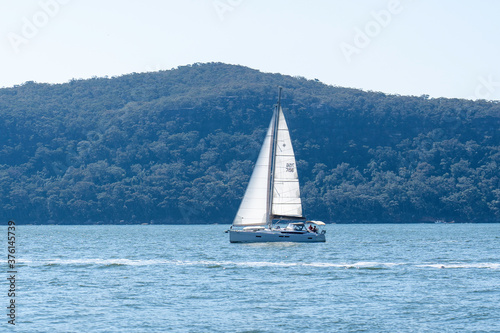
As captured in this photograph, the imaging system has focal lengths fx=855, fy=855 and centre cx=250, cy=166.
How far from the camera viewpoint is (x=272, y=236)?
2763 inches

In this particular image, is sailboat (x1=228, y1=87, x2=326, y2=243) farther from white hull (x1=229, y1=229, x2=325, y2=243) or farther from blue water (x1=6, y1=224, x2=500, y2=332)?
blue water (x1=6, y1=224, x2=500, y2=332)

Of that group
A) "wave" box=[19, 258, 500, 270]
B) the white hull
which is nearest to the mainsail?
the white hull

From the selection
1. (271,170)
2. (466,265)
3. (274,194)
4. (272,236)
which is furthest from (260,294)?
(271,170)

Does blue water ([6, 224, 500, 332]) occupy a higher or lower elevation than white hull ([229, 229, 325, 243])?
lower

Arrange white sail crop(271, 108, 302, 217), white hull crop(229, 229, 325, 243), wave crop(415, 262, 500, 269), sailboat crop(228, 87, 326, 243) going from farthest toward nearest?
1. white sail crop(271, 108, 302, 217)
2. sailboat crop(228, 87, 326, 243)
3. white hull crop(229, 229, 325, 243)
4. wave crop(415, 262, 500, 269)

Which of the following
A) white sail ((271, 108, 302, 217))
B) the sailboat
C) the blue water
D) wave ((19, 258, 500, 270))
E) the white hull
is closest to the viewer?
the blue water

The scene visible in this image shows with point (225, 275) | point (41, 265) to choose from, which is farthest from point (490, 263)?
point (41, 265)

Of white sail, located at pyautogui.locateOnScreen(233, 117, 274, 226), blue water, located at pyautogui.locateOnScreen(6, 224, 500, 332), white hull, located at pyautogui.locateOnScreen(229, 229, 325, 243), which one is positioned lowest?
blue water, located at pyautogui.locateOnScreen(6, 224, 500, 332)

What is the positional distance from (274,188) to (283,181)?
971 mm

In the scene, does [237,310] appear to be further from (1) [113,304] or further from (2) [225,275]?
(2) [225,275]

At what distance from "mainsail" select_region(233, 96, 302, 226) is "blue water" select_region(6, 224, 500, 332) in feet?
27.1

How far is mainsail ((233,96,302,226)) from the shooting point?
7200cm

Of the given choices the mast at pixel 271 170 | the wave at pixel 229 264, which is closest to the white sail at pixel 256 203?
the mast at pixel 271 170

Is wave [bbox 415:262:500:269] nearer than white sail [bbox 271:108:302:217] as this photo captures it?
Yes
